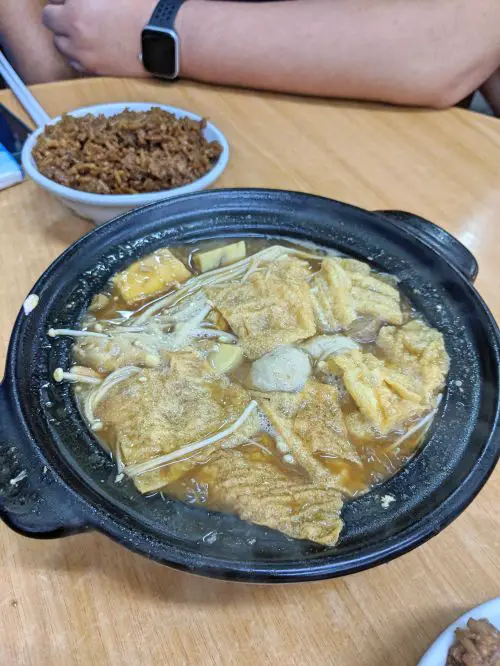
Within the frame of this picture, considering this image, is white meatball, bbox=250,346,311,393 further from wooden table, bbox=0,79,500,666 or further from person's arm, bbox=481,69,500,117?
person's arm, bbox=481,69,500,117

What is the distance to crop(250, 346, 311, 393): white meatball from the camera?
1032 millimetres

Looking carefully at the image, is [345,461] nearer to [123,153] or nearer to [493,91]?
[123,153]

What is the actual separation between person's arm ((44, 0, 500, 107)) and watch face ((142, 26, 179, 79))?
0.14 feet

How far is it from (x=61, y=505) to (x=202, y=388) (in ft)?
1.13

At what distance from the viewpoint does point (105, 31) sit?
2.24m

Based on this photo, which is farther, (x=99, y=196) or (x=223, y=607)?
(x=99, y=196)

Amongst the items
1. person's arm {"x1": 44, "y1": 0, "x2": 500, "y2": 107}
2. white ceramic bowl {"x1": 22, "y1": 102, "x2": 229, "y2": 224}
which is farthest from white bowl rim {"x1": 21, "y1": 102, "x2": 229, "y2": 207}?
person's arm {"x1": 44, "y1": 0, "x2": 500, "y2": 107}

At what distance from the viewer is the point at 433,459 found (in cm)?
90

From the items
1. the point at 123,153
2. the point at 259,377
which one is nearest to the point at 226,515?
the point at 259,377

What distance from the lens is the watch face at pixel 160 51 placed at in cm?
218

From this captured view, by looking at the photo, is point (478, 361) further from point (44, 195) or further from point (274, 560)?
point (44, 195)

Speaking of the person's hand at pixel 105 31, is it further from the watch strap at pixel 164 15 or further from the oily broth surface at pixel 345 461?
the oily broth surface at pixel 345 461

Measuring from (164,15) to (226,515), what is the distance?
2159 millimetres

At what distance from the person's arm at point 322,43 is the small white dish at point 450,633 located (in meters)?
1.98
